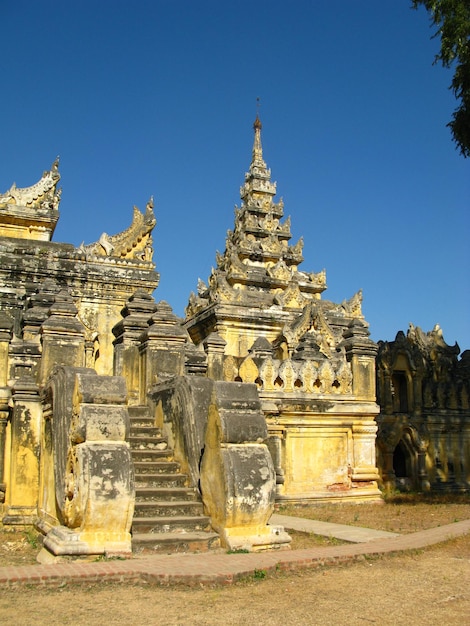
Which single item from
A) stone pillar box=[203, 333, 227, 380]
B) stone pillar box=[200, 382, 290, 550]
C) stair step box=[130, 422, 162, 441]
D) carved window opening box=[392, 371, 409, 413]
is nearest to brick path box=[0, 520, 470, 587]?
stone pillar box=[200, 382, 290, 550]

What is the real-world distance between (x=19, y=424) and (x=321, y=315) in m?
16.6

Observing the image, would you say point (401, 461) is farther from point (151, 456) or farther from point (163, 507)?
point (163, 507)

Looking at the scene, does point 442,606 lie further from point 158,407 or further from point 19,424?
point 19,424

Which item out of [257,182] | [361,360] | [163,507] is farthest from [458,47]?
[257,182]

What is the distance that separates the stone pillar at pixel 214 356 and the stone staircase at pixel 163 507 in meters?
5.67

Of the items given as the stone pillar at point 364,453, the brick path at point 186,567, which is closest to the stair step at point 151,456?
the brick path at point 186,567

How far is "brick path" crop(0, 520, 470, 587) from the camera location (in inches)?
283

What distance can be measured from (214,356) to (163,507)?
309 inches

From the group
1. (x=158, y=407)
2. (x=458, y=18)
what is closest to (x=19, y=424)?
(x=158, y=407)

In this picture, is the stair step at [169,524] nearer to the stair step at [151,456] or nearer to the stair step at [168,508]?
the stair step at [168,508]

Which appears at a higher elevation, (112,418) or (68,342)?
(68,342)

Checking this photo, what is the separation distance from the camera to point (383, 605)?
6.75 meters

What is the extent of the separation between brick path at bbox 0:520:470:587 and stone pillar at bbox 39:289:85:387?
14.8 feet

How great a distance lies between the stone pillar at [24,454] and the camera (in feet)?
38.0
